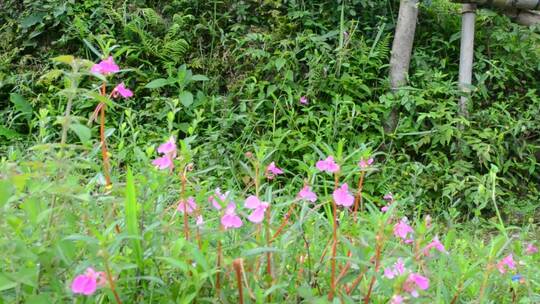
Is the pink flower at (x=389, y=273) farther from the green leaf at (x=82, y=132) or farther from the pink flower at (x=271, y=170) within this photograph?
the green leaf at (x=82, y=132)

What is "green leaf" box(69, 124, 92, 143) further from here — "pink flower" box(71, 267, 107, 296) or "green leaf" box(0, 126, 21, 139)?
"green leaf" box(0, 126, 21, 139)

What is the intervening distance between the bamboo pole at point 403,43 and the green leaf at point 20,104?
8.81 ft

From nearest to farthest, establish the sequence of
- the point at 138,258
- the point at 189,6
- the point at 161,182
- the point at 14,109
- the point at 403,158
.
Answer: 1. the point at 138,258
2. the point at 161,182
3. the point at 403,158
4. the point at 14,109
5. the point at 189,6

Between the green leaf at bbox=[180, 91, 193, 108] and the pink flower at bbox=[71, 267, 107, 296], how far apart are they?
3.64 m

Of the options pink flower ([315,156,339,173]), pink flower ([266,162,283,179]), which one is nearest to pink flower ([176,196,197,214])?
pink flower ([266,162,283,179])

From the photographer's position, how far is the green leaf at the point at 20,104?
497 centimetres

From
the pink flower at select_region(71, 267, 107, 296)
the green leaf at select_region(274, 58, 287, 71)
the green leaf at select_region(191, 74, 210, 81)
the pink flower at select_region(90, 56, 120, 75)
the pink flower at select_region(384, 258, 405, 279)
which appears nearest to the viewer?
the pink flower at select_region(71, 267, 107, 296)

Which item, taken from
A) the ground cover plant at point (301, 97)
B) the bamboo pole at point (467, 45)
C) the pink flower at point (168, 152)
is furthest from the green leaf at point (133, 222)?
the bamboo pole at point (467, 45)

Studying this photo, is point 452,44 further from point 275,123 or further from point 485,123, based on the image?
point 275,123

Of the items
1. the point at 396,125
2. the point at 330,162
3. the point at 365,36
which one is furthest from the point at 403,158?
the point at 330,162

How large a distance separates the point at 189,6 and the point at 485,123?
247cm

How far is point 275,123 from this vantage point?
4.65 metres

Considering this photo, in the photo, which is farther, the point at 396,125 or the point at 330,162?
the point at 396,125

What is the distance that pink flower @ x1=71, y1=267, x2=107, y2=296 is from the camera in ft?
3.85
